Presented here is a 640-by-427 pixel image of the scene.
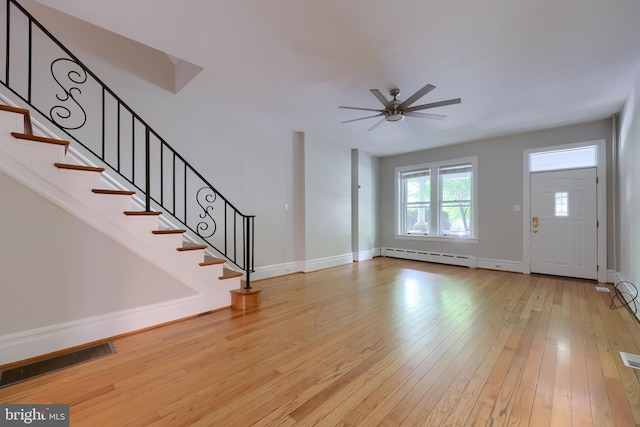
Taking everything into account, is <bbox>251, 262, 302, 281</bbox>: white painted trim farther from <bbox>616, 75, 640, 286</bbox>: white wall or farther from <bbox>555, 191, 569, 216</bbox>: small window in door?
<bbox>555, 191, 569, 216</bbox>: small window in door

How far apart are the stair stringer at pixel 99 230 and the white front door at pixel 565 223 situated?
586cm

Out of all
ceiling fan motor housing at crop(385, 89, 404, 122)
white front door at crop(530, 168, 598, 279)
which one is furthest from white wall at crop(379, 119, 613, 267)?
ceiling fan motor housing at crop(385, 89, 404, 122)

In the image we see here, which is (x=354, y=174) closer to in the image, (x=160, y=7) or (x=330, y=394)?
(x=160, y=7)

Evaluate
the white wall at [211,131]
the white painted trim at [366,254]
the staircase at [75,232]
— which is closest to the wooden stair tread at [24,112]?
the staircase at [75,232]

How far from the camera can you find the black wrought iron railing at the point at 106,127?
8.87ft

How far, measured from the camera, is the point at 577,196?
4.62m

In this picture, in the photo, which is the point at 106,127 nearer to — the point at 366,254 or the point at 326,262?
the point at 326,262

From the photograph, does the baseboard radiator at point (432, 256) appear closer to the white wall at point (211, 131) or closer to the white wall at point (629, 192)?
the white wall at point (629, 192)

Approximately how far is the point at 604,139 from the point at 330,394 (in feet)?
19.8

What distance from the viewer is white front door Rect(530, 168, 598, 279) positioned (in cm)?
449

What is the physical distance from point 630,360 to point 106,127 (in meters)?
5.70

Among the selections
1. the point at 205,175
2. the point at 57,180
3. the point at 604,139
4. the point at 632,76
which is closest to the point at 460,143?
the point at 604,139

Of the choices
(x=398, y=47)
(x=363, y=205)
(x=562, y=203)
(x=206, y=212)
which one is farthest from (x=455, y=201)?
(x=206, y=212)

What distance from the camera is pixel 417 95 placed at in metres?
2.96
